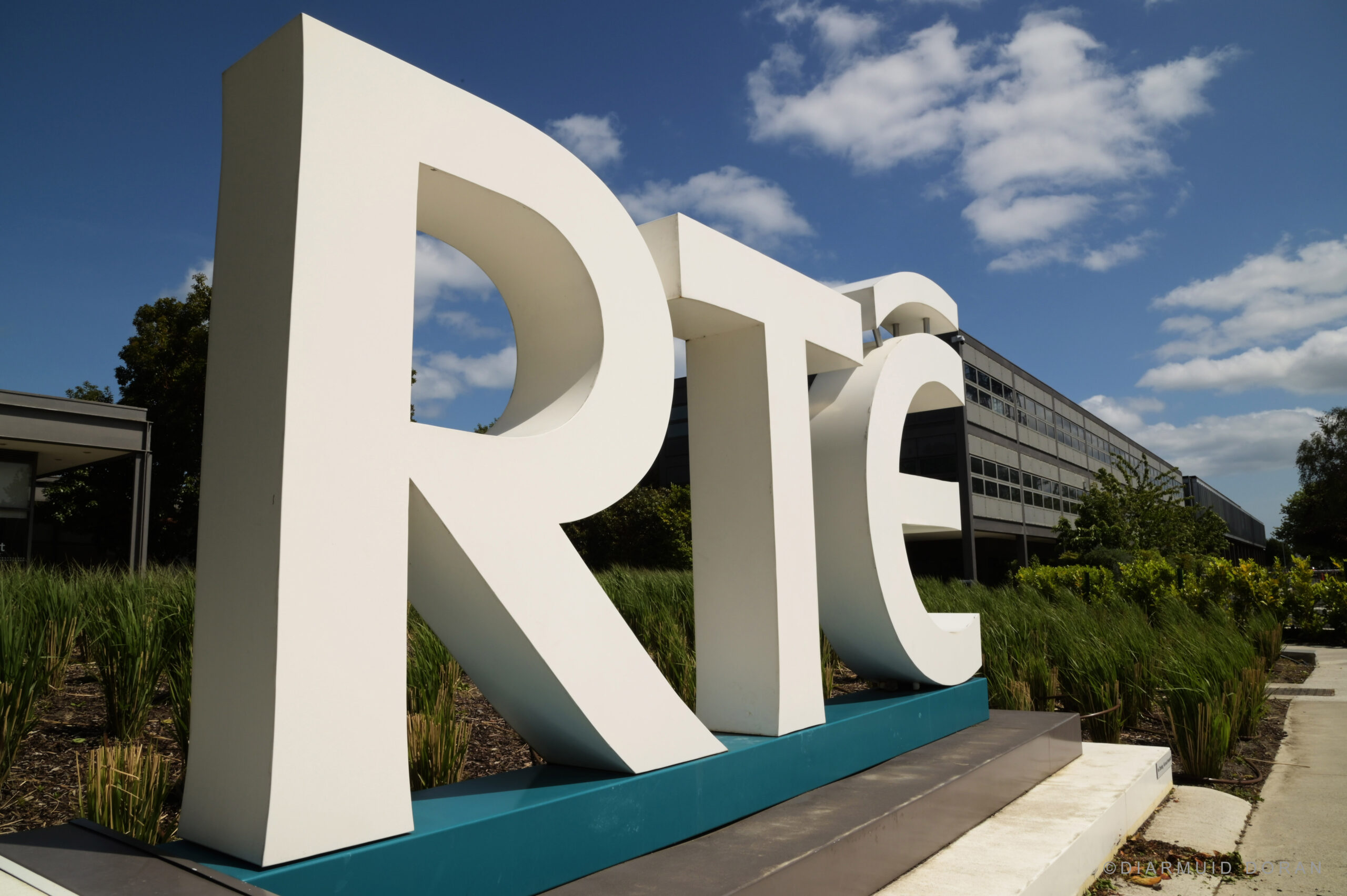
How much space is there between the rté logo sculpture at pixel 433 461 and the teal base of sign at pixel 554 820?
67mm

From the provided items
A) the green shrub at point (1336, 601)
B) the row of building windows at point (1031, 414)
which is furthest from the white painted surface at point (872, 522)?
the row of building windows at point (1031, 414)

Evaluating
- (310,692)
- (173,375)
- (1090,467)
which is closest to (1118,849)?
(310,692)

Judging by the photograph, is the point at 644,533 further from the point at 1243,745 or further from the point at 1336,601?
the point at 1243,745

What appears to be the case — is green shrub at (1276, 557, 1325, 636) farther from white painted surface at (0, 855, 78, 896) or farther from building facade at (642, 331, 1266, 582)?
white painted surface at (0, 855, 78, 896)

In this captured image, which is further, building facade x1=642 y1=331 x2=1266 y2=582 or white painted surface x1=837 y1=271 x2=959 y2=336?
building facade x1=642 y1=331 x2=1266 y2=582

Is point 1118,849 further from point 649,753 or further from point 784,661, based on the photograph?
point 649,753

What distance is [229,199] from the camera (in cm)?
257

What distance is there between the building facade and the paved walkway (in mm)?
21041

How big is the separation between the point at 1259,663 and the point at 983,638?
2.87m

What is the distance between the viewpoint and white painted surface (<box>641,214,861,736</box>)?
389 cm

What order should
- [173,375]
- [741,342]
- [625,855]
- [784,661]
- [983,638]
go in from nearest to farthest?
[625,855]
[784,661]
[741,342]
[983,638]
[173,375]

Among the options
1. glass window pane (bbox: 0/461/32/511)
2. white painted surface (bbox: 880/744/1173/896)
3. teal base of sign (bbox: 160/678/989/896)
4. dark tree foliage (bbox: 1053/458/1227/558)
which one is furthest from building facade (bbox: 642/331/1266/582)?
teal base of sign (bbox: 160/678/989/896)

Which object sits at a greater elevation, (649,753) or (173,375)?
(173,375)

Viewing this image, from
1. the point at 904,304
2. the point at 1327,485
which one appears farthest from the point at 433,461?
the point at 1327,485
